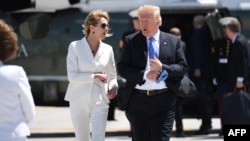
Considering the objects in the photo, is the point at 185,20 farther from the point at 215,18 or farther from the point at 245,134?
the point at 245,134

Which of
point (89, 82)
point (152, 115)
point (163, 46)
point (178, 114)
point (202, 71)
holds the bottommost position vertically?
point (178, 114)

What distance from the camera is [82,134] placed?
289 inches

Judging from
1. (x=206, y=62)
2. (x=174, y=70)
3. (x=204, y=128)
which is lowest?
(x=204, y=128)

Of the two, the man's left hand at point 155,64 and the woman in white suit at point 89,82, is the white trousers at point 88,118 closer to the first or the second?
the woman in white suit at point 89,82

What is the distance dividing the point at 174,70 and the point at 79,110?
3.63 ft

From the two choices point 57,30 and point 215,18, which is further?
point 57,30

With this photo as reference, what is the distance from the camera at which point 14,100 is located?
5.09 meters

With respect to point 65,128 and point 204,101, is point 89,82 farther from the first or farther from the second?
point 65,128

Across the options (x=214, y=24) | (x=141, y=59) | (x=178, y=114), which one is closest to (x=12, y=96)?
(x=141, y=59)

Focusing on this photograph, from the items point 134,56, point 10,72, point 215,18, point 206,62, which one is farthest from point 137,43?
point 215,18

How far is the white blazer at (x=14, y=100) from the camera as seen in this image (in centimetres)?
506

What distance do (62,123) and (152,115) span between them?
596cm

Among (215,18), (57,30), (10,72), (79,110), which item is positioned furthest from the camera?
(57,30)

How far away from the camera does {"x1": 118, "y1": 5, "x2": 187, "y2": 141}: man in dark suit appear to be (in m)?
6.76
